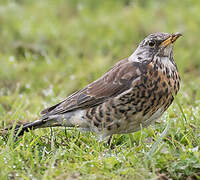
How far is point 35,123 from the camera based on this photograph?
5.03 m

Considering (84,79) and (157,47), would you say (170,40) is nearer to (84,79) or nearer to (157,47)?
(157,47)

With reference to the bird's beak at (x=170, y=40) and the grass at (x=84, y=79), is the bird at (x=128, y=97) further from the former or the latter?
the grass at (x=84, y=79)

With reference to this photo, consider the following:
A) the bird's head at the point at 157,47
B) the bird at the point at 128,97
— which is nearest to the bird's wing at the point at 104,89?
the bird at the point at 128,97

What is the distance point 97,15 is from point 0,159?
20.8 feet

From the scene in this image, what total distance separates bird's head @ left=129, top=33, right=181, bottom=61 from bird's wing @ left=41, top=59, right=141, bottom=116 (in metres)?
0.17

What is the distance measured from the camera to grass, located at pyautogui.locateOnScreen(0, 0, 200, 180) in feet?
12.8

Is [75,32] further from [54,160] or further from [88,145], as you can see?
[54,160]

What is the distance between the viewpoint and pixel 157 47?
4.92m

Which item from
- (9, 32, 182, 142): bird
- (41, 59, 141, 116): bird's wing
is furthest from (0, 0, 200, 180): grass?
(41, 59, 141, 116): bird's wing

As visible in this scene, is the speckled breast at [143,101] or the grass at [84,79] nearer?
the grass at [84,79]

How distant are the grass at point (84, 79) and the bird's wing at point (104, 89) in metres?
0.29

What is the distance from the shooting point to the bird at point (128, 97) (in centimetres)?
466

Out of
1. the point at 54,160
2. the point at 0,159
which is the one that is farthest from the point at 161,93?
the point at 0,159

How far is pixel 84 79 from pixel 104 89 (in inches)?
104
